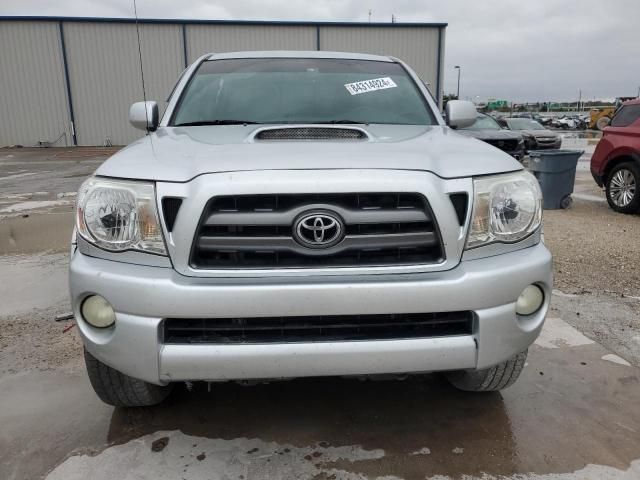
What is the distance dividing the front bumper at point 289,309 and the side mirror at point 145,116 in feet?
4.41

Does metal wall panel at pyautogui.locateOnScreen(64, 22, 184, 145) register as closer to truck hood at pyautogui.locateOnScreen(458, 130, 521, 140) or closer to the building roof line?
the building roof line

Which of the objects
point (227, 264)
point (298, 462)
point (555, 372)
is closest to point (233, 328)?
point (227, 264)

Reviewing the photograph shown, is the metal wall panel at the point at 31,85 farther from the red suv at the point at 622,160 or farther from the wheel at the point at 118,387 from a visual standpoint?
the wheel at the point at 118,387

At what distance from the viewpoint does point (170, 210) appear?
1.89 meters

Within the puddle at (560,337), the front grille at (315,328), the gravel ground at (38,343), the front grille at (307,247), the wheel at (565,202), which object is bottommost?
the wheel at (565,202)

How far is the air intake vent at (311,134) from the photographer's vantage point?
240 centimetres

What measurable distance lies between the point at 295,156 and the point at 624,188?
7.49m

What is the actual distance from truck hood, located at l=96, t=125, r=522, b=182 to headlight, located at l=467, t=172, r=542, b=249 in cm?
6

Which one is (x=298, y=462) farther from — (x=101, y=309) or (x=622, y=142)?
(x=622, y=142)

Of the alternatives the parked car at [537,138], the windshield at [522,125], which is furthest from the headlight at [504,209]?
the windshield at [522,125]

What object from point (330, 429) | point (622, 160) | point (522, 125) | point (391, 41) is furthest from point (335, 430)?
point (391, 41)

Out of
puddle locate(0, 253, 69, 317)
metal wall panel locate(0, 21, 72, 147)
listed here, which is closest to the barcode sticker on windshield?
puddle locate(0, 253, 69, 317)

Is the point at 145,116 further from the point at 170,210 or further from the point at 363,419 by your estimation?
the point at 363,419

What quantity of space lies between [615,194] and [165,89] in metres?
19.3
